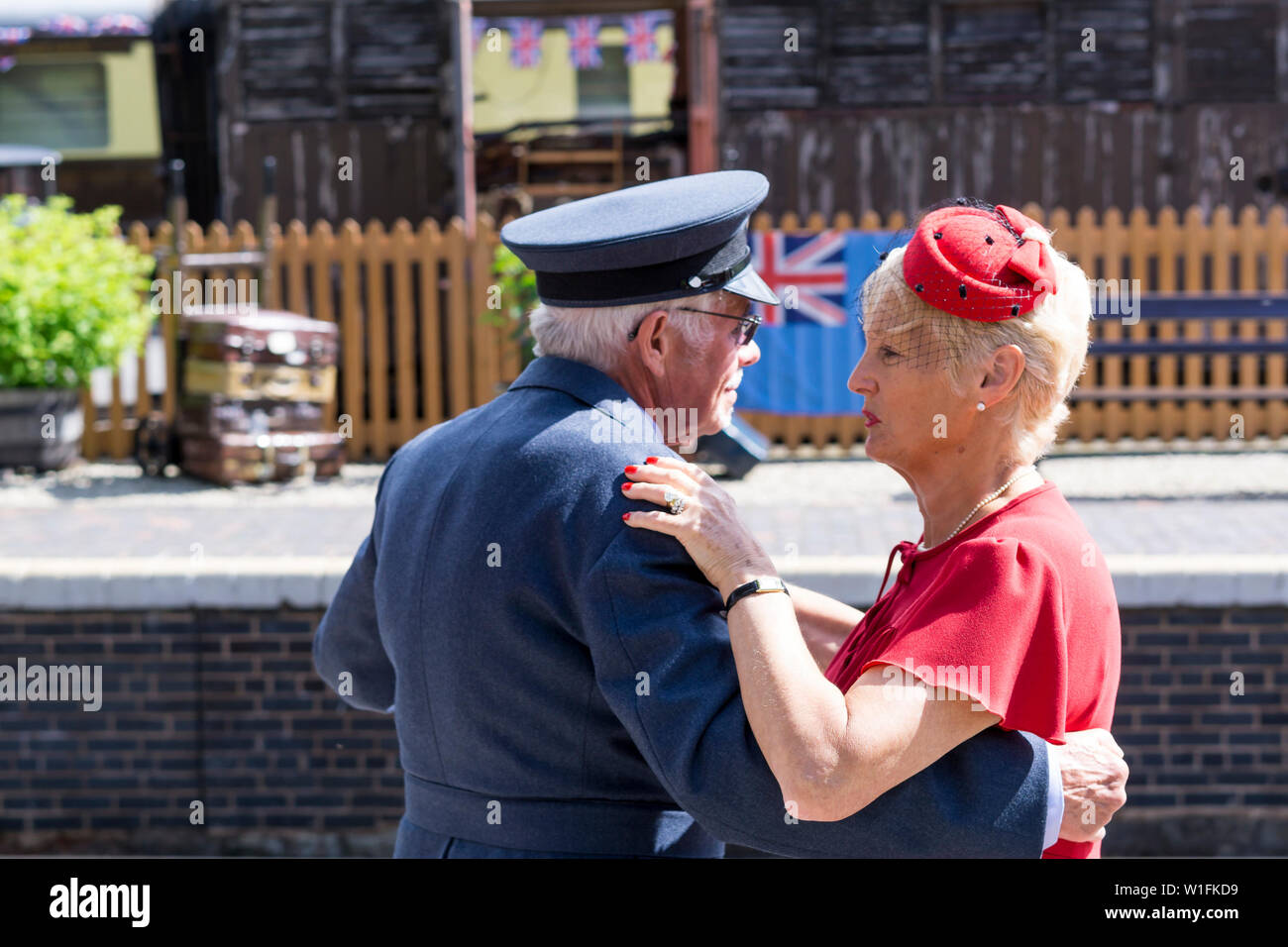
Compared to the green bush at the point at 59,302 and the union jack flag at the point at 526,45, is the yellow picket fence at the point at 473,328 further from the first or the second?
the union jack flag at the point at 526,45

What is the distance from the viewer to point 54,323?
10.3 metres

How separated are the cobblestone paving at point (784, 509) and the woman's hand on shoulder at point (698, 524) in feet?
13.9

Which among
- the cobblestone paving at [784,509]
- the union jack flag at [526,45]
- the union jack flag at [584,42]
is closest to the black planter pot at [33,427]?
the cobblestone paving at [784,509]

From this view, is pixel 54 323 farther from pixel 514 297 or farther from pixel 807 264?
pixel 807 264

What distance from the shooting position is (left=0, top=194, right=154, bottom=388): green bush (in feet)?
33.4

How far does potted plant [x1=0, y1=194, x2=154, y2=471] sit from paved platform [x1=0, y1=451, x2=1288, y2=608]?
0.31 meters

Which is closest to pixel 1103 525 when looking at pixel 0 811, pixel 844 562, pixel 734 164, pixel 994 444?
pixel 844 562

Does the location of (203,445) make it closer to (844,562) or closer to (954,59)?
(844,562)

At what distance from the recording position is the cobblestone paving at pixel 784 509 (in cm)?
705

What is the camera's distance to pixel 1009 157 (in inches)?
615

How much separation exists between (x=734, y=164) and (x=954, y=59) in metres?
2.53

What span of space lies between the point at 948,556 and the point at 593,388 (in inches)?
20.7

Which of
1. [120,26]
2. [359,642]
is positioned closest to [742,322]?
[359,642]

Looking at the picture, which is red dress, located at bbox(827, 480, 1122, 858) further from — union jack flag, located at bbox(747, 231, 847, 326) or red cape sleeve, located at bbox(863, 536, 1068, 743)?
union jack flag, located at bbox(747, 231, 847, 326)
